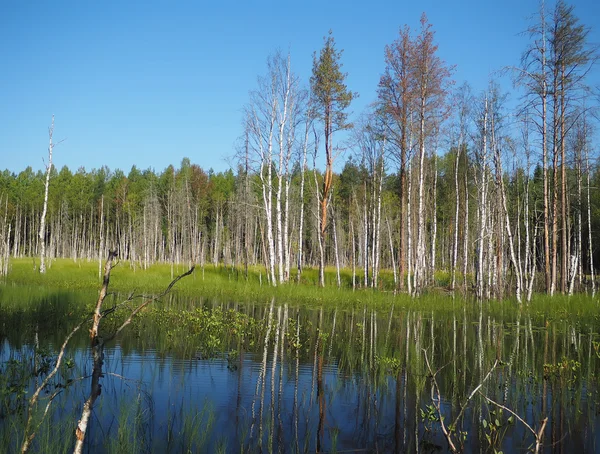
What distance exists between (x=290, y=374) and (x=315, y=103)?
18555 millimetres

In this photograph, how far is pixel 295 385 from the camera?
6.64m

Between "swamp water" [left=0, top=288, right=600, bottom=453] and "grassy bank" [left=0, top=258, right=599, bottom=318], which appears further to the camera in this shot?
"grassy bank" [left=0, top=258, right=599, bottom=318]

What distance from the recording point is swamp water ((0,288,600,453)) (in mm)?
4715

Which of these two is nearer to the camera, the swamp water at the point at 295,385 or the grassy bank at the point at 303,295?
the swamp water at the point at 295,385

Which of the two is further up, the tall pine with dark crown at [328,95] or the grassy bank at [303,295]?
the tall pine with dark crown at [328,95]

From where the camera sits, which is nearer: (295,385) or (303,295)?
(295,385)

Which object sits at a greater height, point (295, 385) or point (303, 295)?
point (303, 295)

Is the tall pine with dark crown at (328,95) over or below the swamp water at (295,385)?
over

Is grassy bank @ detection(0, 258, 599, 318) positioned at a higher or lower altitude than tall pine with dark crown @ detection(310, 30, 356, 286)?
lower

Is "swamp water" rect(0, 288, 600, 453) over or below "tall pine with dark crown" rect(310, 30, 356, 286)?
below

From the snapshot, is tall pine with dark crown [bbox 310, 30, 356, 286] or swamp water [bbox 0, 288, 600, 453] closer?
swamp water [bbox 0, 288, 600, 453]

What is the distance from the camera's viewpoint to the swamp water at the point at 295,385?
186 inches

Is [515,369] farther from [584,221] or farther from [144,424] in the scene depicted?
[584,221]

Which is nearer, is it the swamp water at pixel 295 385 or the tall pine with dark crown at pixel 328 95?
the swamp water at pixel 295 385
